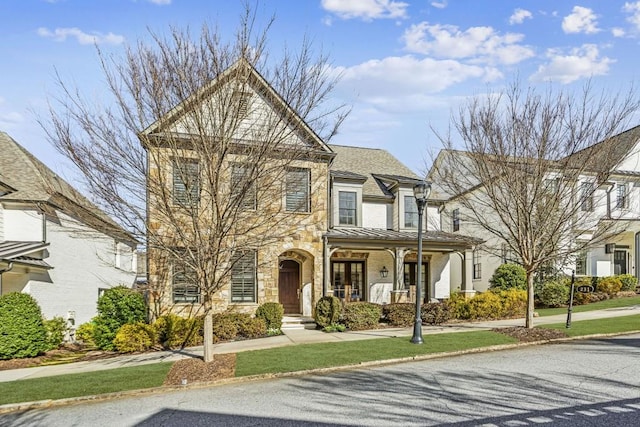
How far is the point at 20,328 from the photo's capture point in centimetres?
1209

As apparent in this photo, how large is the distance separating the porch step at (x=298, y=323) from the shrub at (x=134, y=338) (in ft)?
15.2

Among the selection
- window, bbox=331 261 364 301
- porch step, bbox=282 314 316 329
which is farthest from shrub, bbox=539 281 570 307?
porch step, bbox=282 314 316 329

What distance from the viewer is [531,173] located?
39.1 feet

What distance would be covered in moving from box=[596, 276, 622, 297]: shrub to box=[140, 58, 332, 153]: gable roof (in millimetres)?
19688

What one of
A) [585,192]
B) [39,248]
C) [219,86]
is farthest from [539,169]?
[39,248]

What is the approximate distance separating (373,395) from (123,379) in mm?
5333

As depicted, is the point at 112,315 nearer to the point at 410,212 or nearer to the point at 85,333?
the point at 85,333

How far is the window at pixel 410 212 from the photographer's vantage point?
1988 cm

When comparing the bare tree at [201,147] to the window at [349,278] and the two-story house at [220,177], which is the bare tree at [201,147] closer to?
the two-story house at [220,177]

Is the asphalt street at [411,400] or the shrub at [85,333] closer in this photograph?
the asphalt street at [411,400]

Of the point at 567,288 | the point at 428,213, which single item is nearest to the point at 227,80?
the point at 428,213

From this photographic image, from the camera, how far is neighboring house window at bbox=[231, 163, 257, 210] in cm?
909

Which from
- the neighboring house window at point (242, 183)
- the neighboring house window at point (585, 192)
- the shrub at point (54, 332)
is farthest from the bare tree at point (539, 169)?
the shrub at point (54, 332)

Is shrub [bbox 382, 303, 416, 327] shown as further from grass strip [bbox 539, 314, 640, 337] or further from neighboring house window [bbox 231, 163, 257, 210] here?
neighboring house window [bbox 231, 163, 257, 210]
